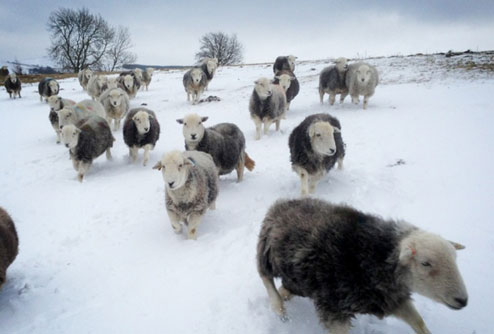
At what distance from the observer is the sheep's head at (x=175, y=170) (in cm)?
393

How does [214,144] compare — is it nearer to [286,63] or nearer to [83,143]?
[83,143]

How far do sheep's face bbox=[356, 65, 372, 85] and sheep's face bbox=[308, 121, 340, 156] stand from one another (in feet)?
20.1

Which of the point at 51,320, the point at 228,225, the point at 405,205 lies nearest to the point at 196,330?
the point at 51,320

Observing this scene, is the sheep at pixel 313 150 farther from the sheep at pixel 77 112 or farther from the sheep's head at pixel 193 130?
the sheep at pixel 77 112

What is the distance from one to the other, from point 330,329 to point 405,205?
2699 mm

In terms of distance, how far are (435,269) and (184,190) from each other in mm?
3161

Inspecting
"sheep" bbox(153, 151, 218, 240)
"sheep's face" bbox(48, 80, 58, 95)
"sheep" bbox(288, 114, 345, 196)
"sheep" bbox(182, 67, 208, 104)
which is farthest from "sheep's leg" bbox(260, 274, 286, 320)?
"sheep's face" bbox(48, 80, 58, 95)

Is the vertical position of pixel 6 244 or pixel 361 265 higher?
pixel 361 265

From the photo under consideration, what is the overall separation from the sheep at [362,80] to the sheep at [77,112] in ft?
28.8

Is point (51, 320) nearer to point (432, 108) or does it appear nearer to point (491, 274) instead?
point (491, 274)

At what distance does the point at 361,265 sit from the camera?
2078 millimetres

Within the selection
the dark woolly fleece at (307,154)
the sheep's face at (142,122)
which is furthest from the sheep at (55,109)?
the dark woolly fleece at (307,154)

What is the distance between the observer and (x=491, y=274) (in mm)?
2779

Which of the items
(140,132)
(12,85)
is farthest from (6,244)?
(12,85)
